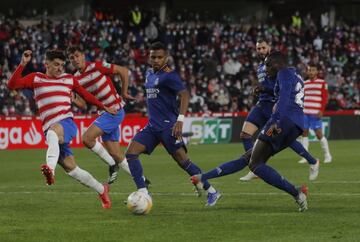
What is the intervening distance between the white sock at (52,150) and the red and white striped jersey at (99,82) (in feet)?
11.8

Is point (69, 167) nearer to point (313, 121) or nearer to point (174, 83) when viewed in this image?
point (174, 83)

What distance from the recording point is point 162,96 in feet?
42.7

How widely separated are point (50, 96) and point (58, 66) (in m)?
0.42

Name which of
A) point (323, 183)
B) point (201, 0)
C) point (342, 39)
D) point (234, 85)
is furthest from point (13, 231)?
point (201, 0)

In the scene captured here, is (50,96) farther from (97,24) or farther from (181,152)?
(97,24)

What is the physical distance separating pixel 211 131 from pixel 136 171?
20074 mm

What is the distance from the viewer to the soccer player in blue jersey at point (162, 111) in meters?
12.8

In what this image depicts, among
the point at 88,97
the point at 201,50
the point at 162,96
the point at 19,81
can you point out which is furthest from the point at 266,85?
the point at 201,50

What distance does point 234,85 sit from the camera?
3794 cm

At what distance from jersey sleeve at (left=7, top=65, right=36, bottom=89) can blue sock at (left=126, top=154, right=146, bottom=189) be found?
5.51 ft

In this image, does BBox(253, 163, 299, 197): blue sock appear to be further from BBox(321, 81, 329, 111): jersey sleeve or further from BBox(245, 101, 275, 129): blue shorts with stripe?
BBox(321, 81, 329, 111): jersey sleeve

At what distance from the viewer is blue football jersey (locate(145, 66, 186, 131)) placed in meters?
12.9

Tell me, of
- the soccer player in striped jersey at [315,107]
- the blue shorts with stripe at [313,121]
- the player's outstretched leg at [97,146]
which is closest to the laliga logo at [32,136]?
the soccer player in striped jersey at [315,107]

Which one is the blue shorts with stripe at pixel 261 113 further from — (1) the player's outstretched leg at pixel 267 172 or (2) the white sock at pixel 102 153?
(1) the player's outstretched leg at pixel 267 172
